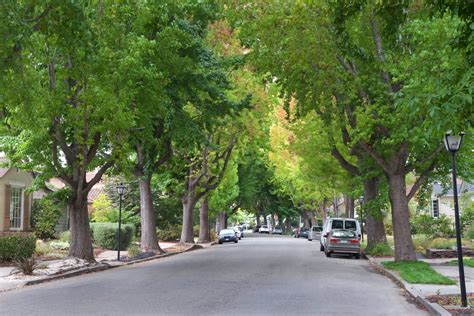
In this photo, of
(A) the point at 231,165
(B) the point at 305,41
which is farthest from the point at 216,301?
(A) the point at 231,165

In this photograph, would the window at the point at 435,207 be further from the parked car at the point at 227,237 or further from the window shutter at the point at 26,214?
the window shutter at the point at 26,214

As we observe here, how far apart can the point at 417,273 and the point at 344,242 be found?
1049 cm

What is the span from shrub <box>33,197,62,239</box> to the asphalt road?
565 inches

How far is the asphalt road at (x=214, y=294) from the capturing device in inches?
407

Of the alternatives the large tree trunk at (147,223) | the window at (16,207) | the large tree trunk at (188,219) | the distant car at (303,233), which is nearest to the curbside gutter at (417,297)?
the large tree trunk at (147,223)

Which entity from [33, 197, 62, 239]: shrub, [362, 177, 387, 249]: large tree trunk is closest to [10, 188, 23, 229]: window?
[33, 197, 62, 239]: shrub

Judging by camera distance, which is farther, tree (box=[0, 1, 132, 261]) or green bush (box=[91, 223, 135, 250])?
green bush (box=[91, 223, 135, 250])

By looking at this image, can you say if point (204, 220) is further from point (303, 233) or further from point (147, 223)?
point (303, 233)

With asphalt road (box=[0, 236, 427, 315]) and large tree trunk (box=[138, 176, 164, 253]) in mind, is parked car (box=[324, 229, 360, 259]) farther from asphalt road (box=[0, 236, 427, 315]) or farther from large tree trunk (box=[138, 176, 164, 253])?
large tree trunk (box=[138, 176, 164, 253])

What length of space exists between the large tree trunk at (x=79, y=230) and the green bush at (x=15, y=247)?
Result: 1.85 meters

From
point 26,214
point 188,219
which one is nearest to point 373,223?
point 188,219

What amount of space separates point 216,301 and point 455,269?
37.3 ft

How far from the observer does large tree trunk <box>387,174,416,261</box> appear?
815 inches

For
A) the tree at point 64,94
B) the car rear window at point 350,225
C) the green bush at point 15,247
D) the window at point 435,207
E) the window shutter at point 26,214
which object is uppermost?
the tree at point 64,94
